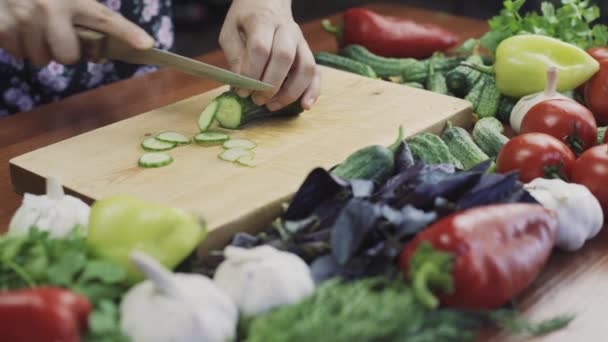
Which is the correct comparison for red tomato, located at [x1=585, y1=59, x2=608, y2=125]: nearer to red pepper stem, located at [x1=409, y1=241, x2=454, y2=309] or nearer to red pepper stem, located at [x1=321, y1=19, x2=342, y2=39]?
red pepper stem, located at [x1=321, y1=19, x2=342, y2=39]

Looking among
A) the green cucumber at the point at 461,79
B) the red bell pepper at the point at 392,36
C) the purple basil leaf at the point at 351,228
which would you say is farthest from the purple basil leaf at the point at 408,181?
the red bell pepper at the point at 392,36

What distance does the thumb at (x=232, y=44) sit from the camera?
2221 millimetres

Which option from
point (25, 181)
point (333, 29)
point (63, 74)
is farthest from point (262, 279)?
point (333, 29)

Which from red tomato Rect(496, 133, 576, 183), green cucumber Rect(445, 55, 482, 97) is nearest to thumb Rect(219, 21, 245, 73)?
green cucumber Rect(445, 55, 482, 97)

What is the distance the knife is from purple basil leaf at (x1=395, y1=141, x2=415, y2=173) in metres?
0.45

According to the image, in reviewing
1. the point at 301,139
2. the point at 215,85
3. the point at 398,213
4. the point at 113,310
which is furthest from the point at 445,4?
the point at 113,310

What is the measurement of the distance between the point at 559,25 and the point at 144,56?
1.32 meters

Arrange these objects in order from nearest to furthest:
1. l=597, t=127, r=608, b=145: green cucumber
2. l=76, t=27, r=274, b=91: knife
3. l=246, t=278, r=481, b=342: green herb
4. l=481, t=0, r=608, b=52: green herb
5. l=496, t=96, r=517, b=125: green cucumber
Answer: l=246, t=278, r=481, b=342: green herb < l=76, t=27, r=274, b=91: knife < l=597, t=127, r=608, b=145: green cucumber < l=496, t=96, r=517, b=125: green cucumber < l=481, t=0, r=608, b=52: green herb

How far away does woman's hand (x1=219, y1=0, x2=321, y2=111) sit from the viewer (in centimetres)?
212

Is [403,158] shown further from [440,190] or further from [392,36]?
[392,36]

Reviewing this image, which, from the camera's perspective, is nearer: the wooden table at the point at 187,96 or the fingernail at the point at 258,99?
the wooden table at the point at 187,96

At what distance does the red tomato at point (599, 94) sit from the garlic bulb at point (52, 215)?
1.45 meters

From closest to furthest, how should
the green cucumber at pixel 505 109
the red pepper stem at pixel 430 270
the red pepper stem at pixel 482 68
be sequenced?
the red pepper stem at pixel 430 270 < the green cucumber at pixel 505 109 < the red pepper stem at pixel 482 68

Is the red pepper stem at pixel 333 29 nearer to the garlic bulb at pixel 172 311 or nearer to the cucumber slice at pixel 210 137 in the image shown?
Result: the cucumber slice at pixel 210 137
